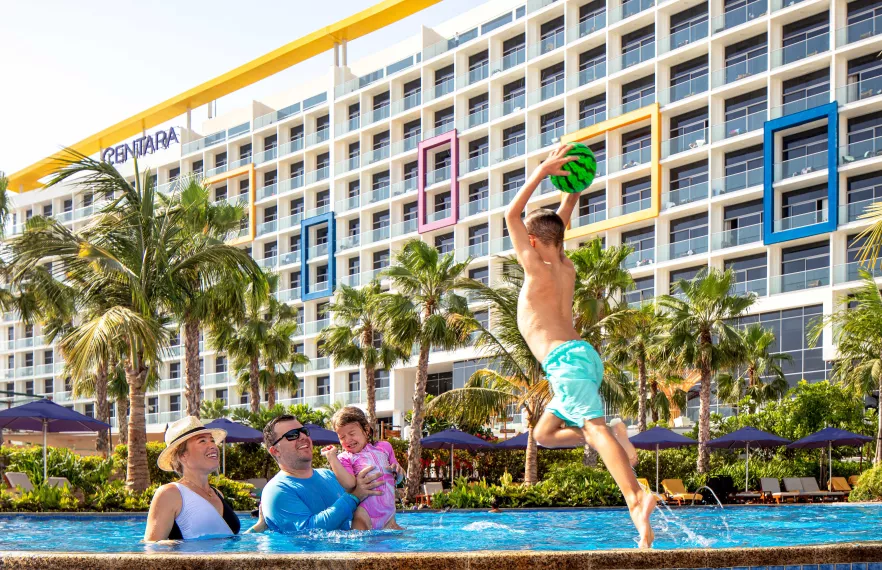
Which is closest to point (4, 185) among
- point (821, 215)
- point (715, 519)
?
point (715, 519)

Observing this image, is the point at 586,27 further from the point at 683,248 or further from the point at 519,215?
the point at 519,215

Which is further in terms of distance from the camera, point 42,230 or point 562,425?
point 42,230

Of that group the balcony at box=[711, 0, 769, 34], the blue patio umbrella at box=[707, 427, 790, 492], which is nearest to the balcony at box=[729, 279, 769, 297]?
the balcony at box=[711, 0, 769, 34]

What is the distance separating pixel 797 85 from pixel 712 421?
15.2 m

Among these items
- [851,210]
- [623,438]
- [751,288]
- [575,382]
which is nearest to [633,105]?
[751,288]

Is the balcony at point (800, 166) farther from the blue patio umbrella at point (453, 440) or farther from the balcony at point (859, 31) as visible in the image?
the blue patio umbrella at point (453, 440)

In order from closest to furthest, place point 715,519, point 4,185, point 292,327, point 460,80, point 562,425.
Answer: point 562,425 → point 715,519 → point 4,185 → point 292,327 → point 460,80

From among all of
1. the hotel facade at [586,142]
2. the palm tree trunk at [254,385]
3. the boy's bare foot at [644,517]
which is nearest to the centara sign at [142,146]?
the hotel facade at [586,142]

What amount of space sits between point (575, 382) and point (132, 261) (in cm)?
1651

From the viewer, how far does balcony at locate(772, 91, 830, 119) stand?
44094mm

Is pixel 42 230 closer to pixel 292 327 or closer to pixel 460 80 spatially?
pixel 292 327

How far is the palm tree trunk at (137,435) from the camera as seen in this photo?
21344 mm

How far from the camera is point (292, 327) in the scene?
160ft

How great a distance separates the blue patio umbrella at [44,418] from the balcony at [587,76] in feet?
111
